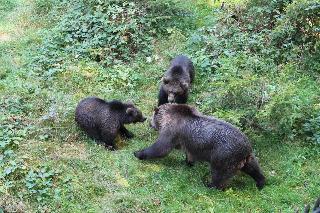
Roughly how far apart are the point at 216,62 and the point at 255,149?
3.19 metres

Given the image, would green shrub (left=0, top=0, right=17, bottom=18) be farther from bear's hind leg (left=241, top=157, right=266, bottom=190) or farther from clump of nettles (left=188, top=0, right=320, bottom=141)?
bear's hind leg (left=241, top=157, right=266, bottom=190)

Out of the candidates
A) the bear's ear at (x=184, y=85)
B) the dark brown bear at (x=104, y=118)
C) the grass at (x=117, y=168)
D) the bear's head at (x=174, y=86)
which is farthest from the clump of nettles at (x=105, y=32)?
the dark brown bear at (x=104, y=118)

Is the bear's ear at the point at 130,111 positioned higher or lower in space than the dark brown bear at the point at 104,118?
higher

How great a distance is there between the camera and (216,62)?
11.6 m

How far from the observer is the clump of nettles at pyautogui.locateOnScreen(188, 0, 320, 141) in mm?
9047

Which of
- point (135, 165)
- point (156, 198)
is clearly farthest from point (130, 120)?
point (156, 198)

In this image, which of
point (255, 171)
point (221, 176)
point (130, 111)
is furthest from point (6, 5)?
point (255, 171)

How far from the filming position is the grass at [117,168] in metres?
7.63

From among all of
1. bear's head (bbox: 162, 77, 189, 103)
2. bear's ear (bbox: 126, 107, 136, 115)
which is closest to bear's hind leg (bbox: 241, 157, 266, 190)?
bear's ear (bbox: 126, 107, 136, 115)

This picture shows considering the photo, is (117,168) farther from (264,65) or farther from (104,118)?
(264,65)

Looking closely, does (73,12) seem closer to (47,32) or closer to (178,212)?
(47,32)

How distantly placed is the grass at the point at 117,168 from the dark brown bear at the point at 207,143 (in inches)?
11.1

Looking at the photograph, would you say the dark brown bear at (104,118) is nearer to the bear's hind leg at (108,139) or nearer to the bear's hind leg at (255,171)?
the bear's hind leg at (108,139)

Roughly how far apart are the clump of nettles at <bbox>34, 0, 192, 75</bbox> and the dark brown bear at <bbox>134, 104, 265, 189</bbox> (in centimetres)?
401
